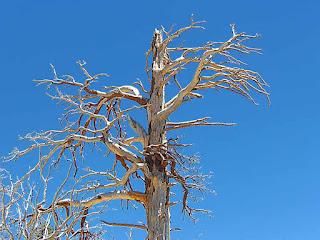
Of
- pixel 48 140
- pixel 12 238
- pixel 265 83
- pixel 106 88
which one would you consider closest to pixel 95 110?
pixel 106 88

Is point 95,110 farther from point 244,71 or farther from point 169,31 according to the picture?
point 244,71

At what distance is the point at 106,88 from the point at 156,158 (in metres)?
1.96

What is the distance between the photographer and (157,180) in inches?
305

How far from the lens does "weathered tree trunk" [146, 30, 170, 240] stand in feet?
24.6

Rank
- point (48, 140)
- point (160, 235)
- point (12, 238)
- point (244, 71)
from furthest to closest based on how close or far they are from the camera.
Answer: point (244, 71) → point (48, 140) → point (160, 235) → point (12, 238)

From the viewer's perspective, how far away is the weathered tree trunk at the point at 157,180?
24.6 feet

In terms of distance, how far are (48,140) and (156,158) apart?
197 cm

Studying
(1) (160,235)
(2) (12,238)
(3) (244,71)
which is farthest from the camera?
(3) (244,71)

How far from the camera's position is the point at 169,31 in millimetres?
9203

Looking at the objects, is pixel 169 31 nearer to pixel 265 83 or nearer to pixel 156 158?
pixel 265 83

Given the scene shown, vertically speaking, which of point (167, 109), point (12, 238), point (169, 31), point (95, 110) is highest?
point (169, 31)

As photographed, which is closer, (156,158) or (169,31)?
(156,158)

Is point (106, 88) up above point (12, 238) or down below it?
above

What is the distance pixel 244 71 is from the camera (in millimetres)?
8789
